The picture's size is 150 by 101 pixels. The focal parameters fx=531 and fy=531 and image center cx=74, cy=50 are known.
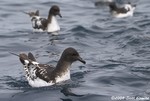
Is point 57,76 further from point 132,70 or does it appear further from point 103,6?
point 103,6

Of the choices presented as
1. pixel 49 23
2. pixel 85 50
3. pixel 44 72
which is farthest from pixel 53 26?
pixel 44 72

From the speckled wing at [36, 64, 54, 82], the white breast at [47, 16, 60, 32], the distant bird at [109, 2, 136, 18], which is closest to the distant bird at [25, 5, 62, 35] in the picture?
the white breast at [47, 16, 60, 32]

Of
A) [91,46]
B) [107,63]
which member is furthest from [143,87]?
[91,46]

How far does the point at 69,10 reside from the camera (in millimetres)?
26328

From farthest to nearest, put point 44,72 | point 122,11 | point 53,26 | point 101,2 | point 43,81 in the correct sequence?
point 101,2
point 122,11
point 53,26
point 44,72
point 43,81

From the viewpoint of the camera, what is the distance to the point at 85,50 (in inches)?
701

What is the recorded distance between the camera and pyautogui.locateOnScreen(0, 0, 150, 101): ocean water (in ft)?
42.6

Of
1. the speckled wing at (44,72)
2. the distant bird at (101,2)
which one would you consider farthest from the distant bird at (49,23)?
the speckled wing at (44,72)

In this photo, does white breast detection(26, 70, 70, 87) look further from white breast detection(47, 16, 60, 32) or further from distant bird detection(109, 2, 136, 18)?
distant bird detection(109, 2, 136, 18)

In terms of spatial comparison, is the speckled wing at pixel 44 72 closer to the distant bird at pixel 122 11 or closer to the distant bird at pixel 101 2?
the distant bird at pixel 122 11

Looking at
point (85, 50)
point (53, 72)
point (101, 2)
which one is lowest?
point (85, 50)

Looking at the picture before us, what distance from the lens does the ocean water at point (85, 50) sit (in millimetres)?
12992

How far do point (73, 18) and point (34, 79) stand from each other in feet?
35.9

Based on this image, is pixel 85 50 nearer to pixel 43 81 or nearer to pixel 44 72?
pixel 44 72
